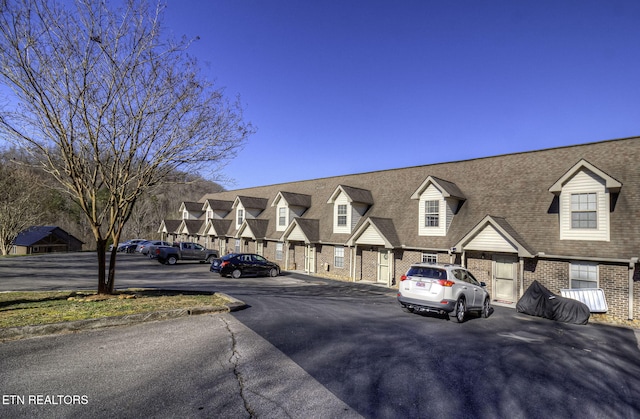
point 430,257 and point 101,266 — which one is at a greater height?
point 101,266

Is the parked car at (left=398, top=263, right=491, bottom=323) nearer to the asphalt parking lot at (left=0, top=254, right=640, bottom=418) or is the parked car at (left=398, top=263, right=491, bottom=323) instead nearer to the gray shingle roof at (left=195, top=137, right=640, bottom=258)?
the asphalt parking lot at (left=0, top=254, right=640, bottom=418)

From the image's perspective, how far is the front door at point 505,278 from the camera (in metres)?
16.5

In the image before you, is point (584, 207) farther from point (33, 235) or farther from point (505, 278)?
point (33, 235)

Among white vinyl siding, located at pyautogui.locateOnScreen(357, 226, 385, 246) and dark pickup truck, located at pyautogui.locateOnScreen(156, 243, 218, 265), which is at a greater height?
white vinyl siding, located at pyautogui.locateOnScreen(357, 226, 385, 246)

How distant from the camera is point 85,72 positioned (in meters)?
10.8

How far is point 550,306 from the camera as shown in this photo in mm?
13828

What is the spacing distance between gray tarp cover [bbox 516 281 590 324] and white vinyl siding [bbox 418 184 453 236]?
18.7 feet

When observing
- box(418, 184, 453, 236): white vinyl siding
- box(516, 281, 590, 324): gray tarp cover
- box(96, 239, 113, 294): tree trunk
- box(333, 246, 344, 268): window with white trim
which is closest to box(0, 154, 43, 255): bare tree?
box(333, 246, 344, 268): window with white trim

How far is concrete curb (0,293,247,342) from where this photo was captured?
298 inches

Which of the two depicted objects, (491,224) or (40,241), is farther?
(40,241)

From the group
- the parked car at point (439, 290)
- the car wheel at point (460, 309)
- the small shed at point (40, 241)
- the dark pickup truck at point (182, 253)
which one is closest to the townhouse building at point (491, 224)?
the dark pickup truck at point (182, 253)

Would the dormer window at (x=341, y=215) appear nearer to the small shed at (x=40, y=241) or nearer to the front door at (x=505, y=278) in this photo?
the front door at (x=505, y=278)

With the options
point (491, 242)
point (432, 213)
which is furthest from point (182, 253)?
point (491, 242)

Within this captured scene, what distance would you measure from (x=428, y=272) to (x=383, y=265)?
1034 cm
